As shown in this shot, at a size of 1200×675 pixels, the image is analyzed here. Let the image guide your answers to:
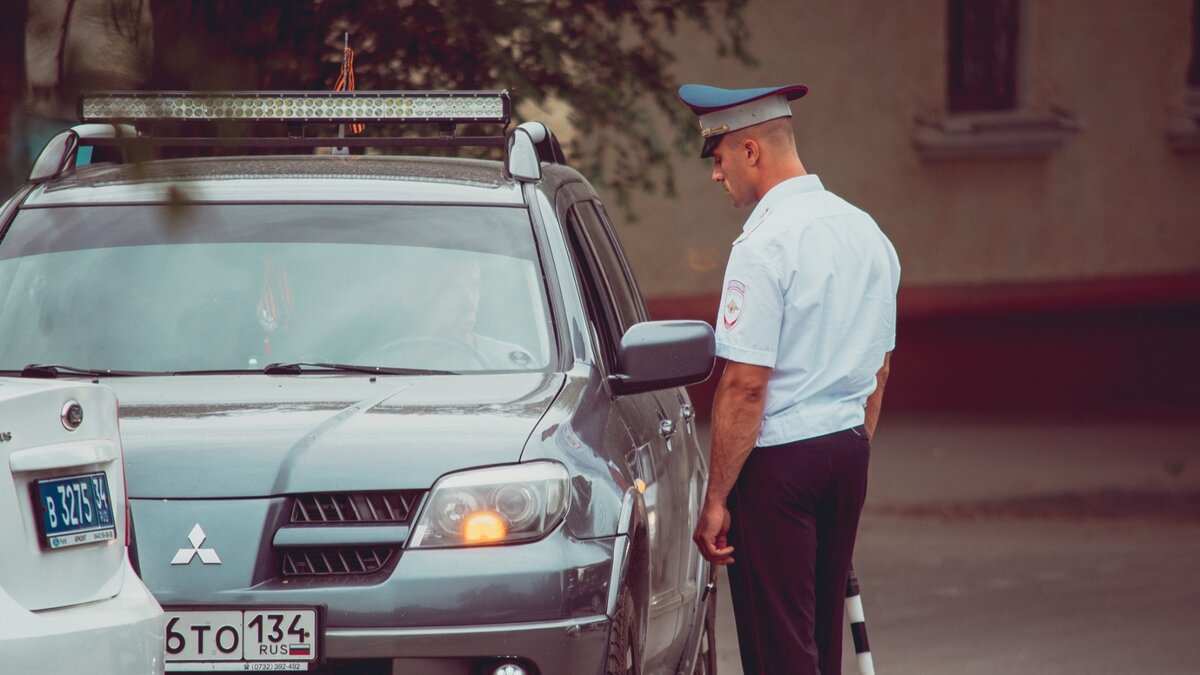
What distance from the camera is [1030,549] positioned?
34.6 feet

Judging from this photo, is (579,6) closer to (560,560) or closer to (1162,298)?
(560,560)

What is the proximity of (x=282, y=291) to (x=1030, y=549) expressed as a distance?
676cm

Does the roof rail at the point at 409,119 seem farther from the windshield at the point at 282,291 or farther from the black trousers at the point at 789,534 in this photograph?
Answer: the black trousers at the point at 789,534

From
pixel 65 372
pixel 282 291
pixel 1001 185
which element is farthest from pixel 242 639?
pixel 1001 185

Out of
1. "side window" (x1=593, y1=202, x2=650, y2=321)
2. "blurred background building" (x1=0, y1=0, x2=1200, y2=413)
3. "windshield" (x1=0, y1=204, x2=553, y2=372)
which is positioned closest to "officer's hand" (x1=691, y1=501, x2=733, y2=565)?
"windshield" (x1=0, y1=204, x2=553, y2=372)

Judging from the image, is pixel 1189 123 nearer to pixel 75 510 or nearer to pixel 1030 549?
pixel 1030 549

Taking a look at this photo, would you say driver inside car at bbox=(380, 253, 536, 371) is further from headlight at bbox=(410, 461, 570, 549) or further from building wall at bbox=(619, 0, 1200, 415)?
building wall at bbox=(619, 0, 1200, 415)

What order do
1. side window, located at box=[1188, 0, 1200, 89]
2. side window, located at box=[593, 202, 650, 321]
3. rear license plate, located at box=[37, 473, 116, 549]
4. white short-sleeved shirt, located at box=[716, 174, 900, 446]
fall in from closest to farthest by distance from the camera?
rear license plate, located at box=[37, 473, 116, 549] < white short-sleeved shirt, located at box=[716, 174, 900, 446] < side window, located at box=[593, 202, 650, 321] < side window, located at box=[1188, 0, 1200, 89]

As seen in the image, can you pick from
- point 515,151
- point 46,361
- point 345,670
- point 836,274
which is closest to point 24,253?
point 46,361

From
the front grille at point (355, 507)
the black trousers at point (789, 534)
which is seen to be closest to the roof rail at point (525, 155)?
the black trousers at point (789, 534)

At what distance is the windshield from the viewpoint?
180 inches

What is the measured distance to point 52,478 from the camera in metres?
3.04

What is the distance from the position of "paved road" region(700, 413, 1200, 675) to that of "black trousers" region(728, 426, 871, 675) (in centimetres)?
276

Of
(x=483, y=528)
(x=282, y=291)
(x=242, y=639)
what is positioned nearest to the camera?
(x=242, y=639)
